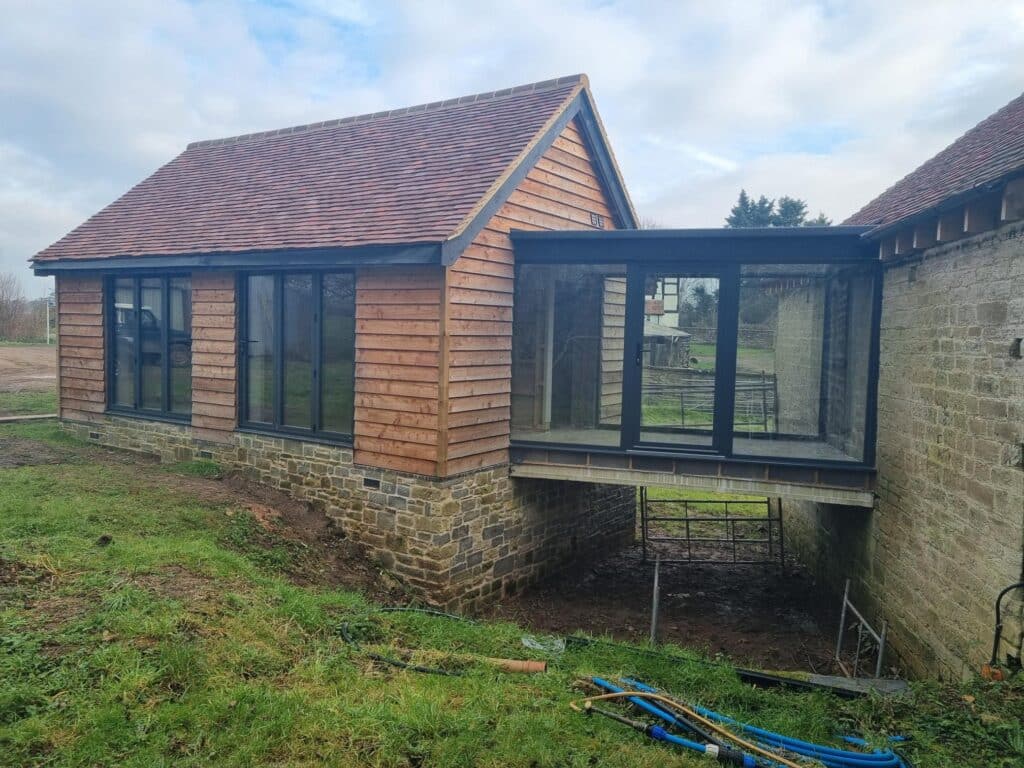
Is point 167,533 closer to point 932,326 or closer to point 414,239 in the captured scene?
point 414,239

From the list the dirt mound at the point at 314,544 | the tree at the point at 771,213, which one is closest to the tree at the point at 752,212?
the tree at the point at 771,213

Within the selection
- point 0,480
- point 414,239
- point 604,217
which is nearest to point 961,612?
point 414,239

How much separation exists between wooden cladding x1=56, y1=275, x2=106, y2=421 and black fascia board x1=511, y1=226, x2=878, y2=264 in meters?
8.49

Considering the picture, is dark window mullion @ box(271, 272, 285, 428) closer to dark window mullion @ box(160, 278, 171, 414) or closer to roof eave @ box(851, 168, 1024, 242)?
dark window mullion @ box(160, 278, 171, 414)

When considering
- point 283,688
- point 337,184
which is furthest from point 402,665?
point 337,184

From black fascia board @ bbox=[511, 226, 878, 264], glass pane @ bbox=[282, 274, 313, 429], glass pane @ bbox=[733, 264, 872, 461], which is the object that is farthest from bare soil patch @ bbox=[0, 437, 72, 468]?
glass pane @ bbox=[733, 264, 872, 461]

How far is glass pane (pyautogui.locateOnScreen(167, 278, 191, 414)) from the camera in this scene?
38.1ft

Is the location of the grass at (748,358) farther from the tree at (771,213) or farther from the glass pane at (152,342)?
the tree at (771,213)

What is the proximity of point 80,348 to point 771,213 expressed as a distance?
33240 mm

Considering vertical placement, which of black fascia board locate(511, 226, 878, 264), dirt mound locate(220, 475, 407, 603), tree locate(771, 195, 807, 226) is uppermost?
tree locate(771, 195, 807, 226)

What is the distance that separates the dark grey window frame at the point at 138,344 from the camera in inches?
468

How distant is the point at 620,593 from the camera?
34.9 feet

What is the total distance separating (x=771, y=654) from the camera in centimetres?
833

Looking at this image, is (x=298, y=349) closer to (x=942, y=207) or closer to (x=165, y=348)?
(x=165, y=348)
